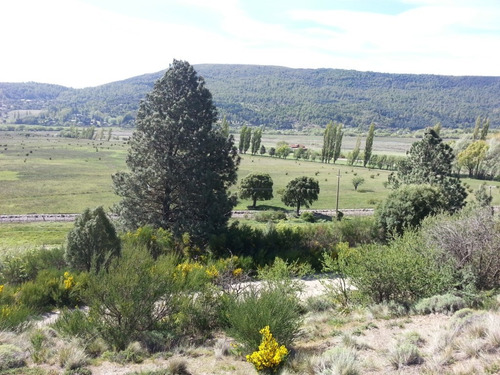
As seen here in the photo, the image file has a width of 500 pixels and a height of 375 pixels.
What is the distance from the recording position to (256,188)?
52656mm

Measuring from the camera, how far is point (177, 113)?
23.5 meters

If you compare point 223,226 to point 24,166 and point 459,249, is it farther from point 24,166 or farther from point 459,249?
point 24,166

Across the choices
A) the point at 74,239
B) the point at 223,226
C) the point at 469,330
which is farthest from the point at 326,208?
the point at 469,330

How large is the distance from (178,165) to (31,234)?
1876 cm

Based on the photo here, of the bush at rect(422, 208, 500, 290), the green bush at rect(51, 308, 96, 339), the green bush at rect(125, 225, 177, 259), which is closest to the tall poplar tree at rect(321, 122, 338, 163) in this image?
the green bush at rect(125, 225, 177, 259)

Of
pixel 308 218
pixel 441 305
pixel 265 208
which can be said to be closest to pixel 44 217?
pixel 265 208

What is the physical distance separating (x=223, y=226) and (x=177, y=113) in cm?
679

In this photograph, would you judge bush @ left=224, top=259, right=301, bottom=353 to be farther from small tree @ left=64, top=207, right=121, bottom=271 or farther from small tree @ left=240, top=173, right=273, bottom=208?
small tree @ left=240, top=173, right=273, bottom=208

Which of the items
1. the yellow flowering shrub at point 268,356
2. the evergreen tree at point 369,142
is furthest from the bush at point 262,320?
the evergreen tree at point 369,142

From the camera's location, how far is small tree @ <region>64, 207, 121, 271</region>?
1700cm

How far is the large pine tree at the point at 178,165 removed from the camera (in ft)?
75.3

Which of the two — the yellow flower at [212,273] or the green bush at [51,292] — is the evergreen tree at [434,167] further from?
the green bush at [51,292]

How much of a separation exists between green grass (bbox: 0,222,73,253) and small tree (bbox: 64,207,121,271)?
12748mm

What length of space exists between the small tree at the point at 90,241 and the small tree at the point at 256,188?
35.6m
